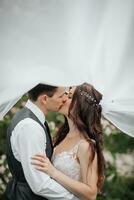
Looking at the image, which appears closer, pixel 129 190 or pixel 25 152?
pixel 25 152

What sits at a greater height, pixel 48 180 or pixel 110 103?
pixel 110 103

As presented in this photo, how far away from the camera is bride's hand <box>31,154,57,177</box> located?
5.24 ft

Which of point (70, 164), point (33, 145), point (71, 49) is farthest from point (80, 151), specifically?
point (71, 49)

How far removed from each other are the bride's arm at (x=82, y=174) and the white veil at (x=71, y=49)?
173 millimetres

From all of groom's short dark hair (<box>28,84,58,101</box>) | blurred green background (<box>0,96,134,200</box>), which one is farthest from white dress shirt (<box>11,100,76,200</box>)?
blurred green background (<box>0,96,134,200</box>)

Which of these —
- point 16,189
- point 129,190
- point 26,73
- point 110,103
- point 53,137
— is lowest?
point 129,190

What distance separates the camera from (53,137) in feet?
5.85

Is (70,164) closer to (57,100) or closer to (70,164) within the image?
(70,164)

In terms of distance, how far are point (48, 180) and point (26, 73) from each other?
36 centimetres

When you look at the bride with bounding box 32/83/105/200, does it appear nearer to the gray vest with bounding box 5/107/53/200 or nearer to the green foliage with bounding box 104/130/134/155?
the gray vest with bounding box 5/107/53/200

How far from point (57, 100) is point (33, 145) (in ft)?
0.58

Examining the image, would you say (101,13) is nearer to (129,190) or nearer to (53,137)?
(53,137)

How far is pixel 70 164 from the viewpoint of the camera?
1638 mm

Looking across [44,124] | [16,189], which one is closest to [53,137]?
[44,124]
